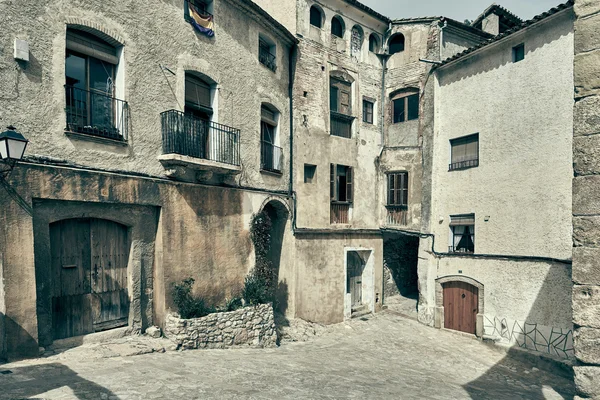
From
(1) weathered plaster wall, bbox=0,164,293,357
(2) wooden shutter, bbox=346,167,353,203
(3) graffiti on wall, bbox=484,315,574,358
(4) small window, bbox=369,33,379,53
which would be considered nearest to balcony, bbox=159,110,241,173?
(1) weathered plaster wall, bbox=0,164,293,357

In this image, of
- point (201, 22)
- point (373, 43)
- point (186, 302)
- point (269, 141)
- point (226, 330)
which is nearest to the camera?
point (186, 302)

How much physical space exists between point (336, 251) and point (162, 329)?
798cm

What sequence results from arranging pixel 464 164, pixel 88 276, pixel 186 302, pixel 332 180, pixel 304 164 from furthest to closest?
pixel 332 180
pixel 304 164
pixel 464 164
pixel 186 302
pixel 88 276

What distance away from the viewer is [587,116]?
454 centimetres

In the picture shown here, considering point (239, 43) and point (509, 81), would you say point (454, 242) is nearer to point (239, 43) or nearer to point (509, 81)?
point (509, 81)

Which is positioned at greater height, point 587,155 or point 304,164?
point 304,164

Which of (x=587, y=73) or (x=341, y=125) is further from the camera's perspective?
(x=341, y=125)

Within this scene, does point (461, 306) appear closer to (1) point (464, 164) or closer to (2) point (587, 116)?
(1) point (464, 164)

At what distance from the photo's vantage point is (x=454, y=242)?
1491 cm

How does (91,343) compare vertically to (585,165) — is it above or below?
below

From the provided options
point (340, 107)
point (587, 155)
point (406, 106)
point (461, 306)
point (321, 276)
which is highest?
point (406, 106)

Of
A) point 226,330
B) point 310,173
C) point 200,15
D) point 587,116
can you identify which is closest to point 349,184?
point 310,173

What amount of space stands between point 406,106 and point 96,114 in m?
12.8

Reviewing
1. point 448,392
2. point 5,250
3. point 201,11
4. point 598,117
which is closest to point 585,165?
point 598,117
